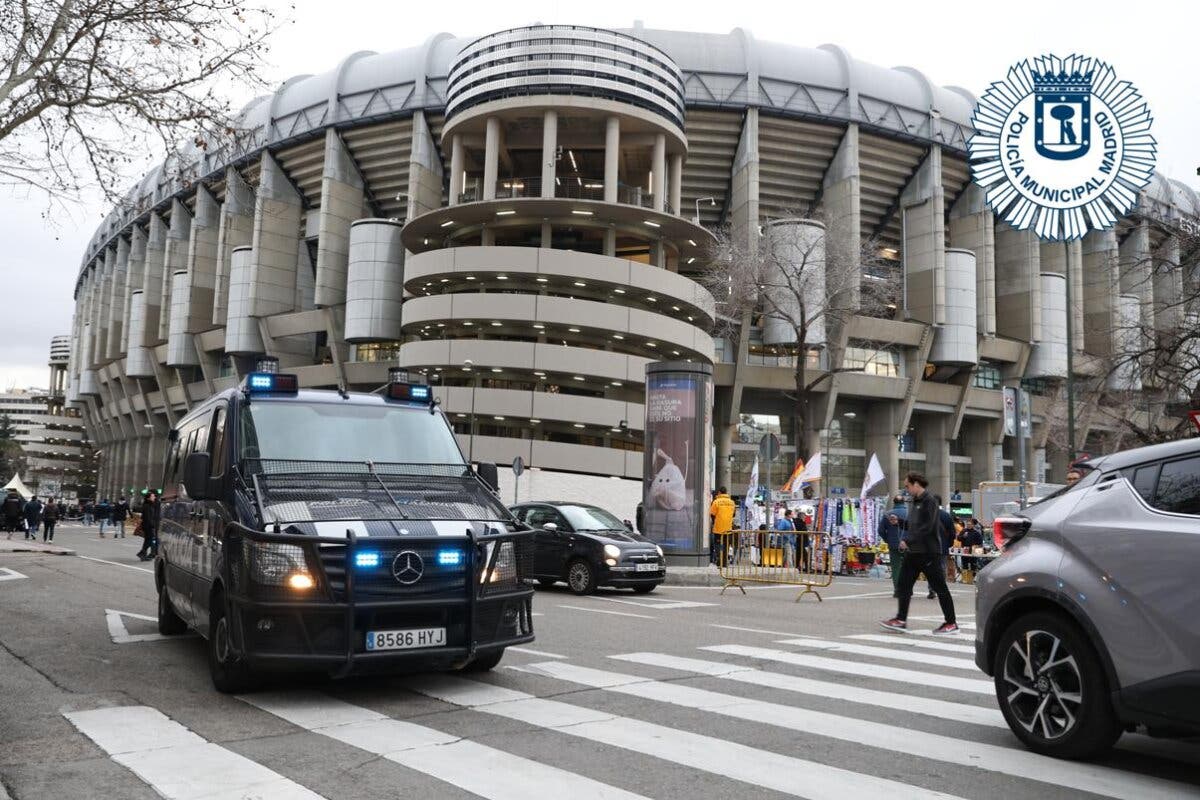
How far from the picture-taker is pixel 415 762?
15.8 feet

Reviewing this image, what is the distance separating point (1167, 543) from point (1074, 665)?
839 mm

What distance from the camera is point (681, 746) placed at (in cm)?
521

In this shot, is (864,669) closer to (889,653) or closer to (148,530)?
(889,653)

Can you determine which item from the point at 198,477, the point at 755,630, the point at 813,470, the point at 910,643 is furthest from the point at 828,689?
the point at 813,470

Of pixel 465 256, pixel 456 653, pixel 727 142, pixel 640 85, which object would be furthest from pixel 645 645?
pixel 727 142

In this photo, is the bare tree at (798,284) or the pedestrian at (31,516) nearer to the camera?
the bare tree at (798,284)

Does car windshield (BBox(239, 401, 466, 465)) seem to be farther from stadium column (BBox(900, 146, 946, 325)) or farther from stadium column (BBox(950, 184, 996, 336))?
stadium column (BBox(950, 184, 996, 336))

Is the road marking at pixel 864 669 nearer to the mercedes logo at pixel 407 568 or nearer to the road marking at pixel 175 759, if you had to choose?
the mercedes logo at pixel 407 568

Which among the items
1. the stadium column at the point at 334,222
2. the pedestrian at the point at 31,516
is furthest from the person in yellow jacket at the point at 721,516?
the stadium column at the point at 334,222

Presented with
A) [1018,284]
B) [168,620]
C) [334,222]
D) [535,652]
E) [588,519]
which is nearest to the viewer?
[535,652]

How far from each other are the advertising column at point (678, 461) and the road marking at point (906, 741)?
581 inches

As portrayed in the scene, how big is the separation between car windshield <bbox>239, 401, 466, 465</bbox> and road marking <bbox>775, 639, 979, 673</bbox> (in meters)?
4.50

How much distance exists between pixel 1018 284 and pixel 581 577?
2208 inches

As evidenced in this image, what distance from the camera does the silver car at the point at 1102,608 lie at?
4.31 metres
